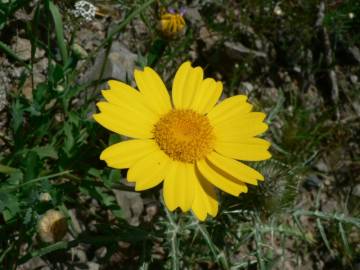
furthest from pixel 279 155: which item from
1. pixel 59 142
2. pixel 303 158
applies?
pixel 59 142

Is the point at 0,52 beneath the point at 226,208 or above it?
above

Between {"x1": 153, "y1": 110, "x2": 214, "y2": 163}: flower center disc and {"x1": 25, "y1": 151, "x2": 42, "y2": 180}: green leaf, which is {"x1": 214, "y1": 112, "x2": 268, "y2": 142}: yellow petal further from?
{"x1": 25, "y1": 151, "x2": 42, "y2": 180}: green leaf

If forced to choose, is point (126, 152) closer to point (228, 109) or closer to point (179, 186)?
point (179, 186)

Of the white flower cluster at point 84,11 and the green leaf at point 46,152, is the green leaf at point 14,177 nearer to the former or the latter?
the green leaf at point 46,152

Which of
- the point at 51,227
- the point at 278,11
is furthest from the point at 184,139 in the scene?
the point at 278,11

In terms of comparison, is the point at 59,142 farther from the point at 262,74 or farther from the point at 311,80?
the point at 311,80
